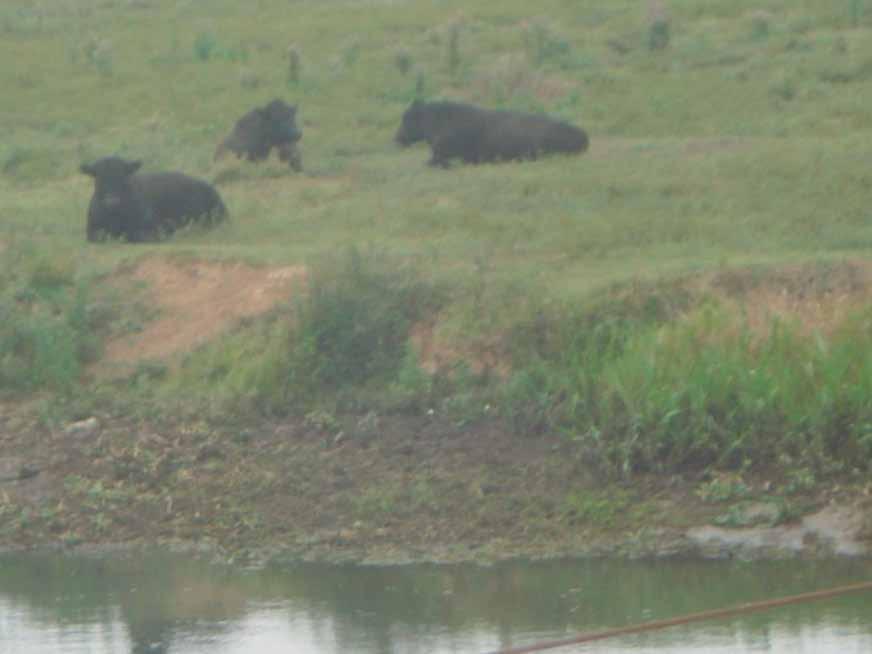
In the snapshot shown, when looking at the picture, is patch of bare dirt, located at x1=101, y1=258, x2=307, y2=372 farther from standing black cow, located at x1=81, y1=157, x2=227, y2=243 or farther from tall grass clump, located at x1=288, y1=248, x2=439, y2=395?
standing black cow, located at x1=81, y1=157, x2=227, y2=243

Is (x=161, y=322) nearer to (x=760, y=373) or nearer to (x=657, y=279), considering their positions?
(x=657, y=279)

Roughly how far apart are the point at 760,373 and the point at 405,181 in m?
6.38

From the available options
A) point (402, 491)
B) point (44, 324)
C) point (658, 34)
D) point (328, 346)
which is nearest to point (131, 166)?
point (44, 324)

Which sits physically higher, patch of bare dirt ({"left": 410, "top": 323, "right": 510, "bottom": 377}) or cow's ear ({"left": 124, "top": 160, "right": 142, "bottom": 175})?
cow's ear ({"left": 124, "top": 160, "right": 142, "bottom": 175})

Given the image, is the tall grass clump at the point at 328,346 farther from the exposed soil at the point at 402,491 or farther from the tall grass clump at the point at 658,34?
the tall grass clump at the point at 658,34

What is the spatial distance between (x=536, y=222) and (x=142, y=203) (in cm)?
309

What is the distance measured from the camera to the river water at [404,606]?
363 inches

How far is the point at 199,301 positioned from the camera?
13.9 meters


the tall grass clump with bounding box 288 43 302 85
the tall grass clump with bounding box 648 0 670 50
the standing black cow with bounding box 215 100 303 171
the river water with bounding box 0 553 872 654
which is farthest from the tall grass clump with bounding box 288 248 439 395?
the tall grass clump with bounding box 648 0 670 50

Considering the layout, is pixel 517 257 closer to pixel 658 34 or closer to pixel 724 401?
pixel 724 401

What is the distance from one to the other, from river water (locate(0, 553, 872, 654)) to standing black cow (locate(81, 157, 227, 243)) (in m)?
4.89

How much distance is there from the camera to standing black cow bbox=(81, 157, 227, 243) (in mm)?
15477

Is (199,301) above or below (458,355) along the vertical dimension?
above

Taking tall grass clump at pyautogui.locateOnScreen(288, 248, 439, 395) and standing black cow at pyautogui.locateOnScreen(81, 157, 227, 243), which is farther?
standing black cow at pyautogui.locateOnScreen(81, 157, 227, 243)
